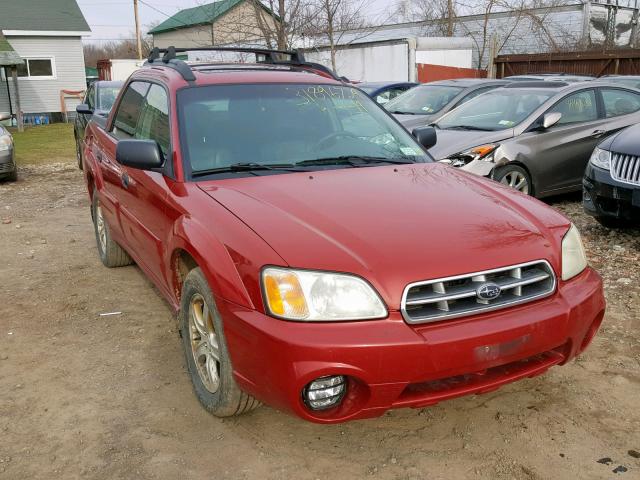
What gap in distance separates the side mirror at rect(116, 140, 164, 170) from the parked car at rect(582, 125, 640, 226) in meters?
4.02

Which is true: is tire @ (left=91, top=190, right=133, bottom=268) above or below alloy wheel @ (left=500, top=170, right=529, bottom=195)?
below

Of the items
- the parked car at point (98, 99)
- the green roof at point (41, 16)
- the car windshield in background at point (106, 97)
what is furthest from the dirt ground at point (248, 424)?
the green roof at point (41, 16)

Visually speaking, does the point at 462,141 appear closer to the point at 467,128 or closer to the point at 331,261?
the point at 467,128

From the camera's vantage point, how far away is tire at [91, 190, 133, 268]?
5.46m

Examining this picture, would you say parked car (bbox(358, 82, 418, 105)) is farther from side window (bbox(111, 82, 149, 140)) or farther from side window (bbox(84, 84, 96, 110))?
side window (bbox(111, 82, 149, 140))

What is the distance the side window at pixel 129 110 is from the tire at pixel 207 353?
1854mm

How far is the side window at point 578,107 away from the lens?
25.1 feet

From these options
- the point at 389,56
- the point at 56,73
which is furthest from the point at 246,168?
the point at 56,73

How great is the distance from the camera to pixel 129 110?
4809 mm

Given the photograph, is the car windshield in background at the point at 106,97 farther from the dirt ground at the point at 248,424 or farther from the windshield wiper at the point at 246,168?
the windshield wiper at the point at 246,168

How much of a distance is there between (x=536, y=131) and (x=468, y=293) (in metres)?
5.30

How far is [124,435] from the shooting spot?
3.06 meters

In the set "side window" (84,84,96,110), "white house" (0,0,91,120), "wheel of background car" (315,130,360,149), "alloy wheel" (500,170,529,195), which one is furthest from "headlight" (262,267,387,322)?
"white house" (0,0,91,120)

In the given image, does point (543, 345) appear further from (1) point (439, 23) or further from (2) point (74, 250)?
(1) point (439, 23)
